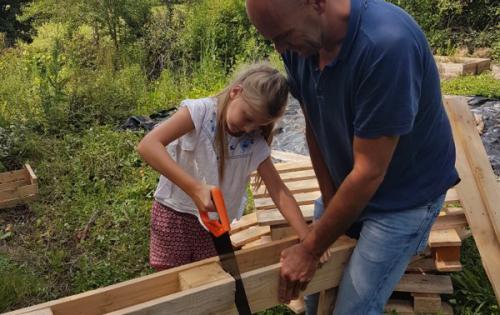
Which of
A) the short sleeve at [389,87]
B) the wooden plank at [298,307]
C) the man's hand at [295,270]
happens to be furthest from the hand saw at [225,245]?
the wooden plank at [298,307]

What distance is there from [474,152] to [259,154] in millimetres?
1732

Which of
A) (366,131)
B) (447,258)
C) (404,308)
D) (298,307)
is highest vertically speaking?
(366,131)

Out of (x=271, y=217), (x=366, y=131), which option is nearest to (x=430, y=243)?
(x=271, y=217)

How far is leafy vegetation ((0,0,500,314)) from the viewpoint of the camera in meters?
4.39

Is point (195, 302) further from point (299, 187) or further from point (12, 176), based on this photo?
point (12, 176)

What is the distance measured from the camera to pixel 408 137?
6.63 feet

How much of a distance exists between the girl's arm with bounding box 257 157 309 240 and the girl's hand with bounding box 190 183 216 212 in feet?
1.75

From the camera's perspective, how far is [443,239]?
3.36m

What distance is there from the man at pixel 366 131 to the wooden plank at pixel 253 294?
0.16 feet

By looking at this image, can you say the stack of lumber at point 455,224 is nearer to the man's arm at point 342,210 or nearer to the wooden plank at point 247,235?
the wooden plank at point 247,235

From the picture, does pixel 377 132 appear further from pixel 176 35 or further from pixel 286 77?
pixel 176 35

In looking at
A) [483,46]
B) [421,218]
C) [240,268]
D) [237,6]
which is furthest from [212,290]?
[483,46]

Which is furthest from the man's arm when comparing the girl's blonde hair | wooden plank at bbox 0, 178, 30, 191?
wooden plank at bbox 0, 178, 30, 191

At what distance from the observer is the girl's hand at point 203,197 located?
2127 mm
